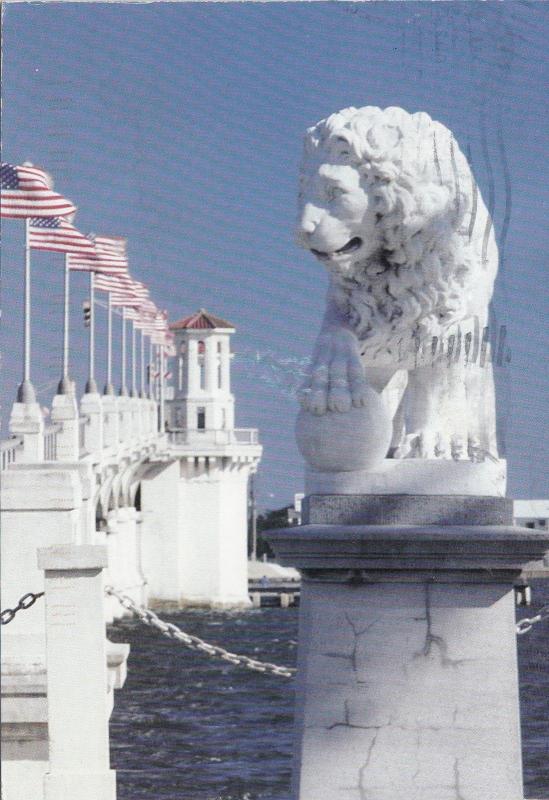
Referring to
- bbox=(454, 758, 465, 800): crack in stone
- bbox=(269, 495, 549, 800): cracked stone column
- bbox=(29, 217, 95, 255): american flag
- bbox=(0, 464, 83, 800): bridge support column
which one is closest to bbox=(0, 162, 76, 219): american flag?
bbox=(29, 217, 95, 255): american flag

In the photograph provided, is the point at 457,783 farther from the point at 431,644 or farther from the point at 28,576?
the point at 28,576

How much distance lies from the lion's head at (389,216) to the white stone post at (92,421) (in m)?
35.4

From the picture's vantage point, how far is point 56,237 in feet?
93.8

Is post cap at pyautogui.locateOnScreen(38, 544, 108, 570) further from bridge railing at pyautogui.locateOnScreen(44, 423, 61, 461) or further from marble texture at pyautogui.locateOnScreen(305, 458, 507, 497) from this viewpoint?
bridge railing at pyautogui.locateOnScreen(44, 423, 61, 461)

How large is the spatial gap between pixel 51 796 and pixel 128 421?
48298 mm

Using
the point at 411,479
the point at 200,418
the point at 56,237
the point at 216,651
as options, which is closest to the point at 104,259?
the point at 56,237

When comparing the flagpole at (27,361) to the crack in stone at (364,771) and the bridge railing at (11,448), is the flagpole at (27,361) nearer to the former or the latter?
the bridge railing at (11,448)

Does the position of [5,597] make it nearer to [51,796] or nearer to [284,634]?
[51,796]

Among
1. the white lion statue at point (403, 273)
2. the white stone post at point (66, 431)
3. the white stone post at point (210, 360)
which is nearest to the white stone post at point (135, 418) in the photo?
the white stone post at point (210, 360)

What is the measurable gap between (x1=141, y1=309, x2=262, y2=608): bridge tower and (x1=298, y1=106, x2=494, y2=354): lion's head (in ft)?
237

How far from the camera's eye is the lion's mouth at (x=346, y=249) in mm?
6242

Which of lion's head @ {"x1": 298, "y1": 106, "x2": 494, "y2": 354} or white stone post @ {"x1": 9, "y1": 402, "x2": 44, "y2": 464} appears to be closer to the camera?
lion's head @ {"x1": 298, "y1": 106, "x2": 494, "y2": 354}

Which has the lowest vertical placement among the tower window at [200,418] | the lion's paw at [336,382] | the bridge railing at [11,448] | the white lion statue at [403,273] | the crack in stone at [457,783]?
the crack in stone at [457,783]

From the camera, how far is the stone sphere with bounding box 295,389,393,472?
20.3ft
